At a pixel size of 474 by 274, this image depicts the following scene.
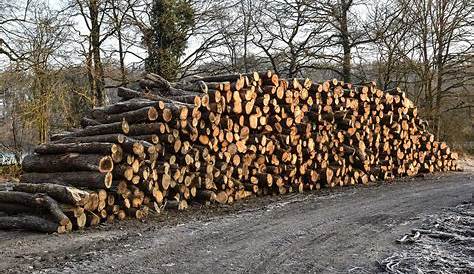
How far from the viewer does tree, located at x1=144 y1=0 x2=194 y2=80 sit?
20.8 m

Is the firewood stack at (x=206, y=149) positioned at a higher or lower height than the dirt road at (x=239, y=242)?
higher

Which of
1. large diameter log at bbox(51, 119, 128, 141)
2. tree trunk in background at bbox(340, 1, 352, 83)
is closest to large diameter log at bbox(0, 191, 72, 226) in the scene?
large diameter log at bbox(51, 119, 128, 141)

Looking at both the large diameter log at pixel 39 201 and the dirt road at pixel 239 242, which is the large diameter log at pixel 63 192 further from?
the dirt road at pixel 239 242

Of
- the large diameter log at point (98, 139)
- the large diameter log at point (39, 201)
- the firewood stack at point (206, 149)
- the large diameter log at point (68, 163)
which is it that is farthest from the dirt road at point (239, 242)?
the large diameter log at point (98, 139)

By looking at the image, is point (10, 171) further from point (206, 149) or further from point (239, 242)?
point (239, 242)

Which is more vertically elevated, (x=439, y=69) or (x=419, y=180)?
(x=439, y=69)

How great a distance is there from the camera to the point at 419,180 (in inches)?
508

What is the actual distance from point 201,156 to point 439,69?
634 inches

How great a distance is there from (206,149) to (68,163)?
2.43 meters

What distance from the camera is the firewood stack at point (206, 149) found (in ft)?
23.3

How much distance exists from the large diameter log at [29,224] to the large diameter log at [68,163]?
1004 mm

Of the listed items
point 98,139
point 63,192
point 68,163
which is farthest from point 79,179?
point 98,139

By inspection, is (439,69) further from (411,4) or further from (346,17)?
(346,17)

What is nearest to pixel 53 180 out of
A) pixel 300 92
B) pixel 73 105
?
pixel 300 92
